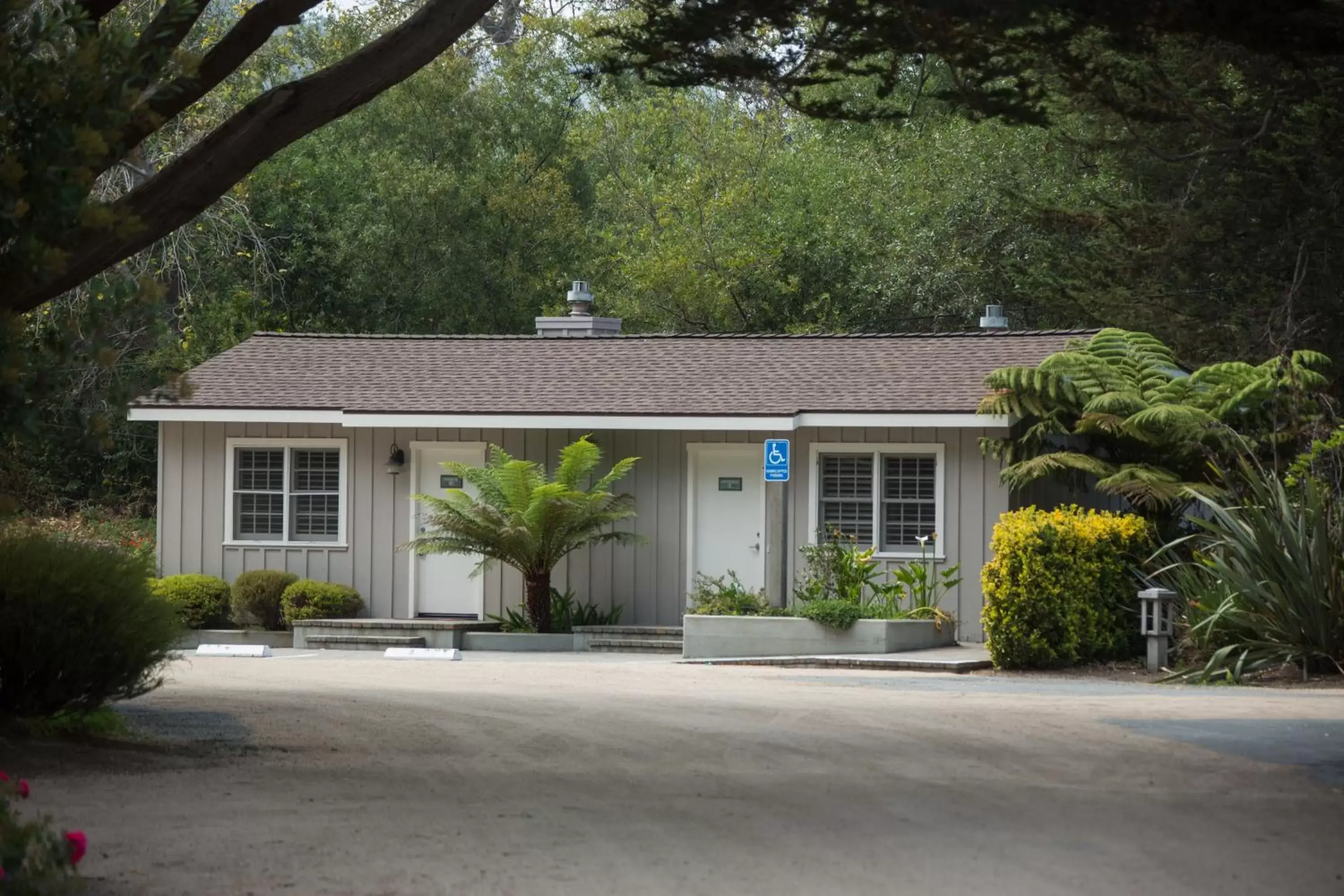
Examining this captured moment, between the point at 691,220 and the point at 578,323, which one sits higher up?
the point at 691,220

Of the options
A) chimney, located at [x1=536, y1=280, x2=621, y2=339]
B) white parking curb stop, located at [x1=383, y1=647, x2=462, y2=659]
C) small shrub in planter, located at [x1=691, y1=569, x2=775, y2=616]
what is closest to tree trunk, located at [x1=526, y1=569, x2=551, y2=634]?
white parking curb stop, located at [x1=383, y1=647, x2=462, y2=659]

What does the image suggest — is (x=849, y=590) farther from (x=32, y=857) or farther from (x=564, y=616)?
(x=32, y=857)

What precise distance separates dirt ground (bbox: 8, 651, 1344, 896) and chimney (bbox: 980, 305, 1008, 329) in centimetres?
1185

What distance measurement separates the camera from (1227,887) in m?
6.57

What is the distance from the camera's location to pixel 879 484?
21.1 meters

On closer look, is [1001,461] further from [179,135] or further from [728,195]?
[728,195]

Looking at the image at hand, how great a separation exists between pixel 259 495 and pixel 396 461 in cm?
194

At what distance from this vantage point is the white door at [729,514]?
21.7 meters

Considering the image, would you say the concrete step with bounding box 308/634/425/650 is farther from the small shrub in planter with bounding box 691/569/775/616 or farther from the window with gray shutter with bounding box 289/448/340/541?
the small shrub in planter with bounding box 691/569/775/616

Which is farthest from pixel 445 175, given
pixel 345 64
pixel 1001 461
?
pixel 345 64

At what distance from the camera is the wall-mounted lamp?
22.4 metres

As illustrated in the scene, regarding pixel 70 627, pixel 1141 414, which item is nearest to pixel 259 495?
pixel 1141 414

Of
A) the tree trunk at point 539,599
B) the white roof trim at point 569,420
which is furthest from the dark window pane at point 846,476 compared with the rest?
the tree trunk at point 539,599

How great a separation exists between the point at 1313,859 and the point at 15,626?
672 cm
